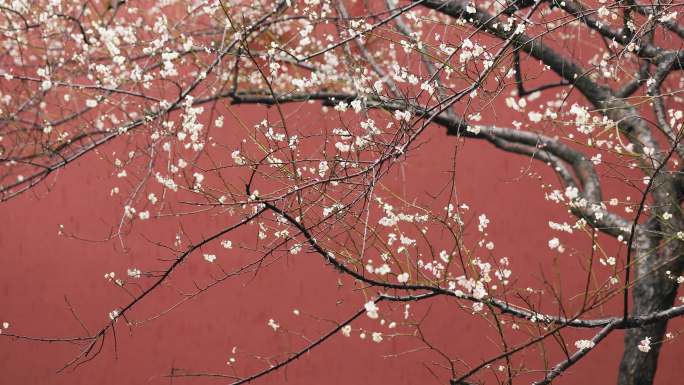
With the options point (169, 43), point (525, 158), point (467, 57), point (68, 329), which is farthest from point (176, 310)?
point (467, 57)

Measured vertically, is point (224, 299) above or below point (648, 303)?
above

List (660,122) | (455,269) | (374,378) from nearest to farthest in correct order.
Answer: (660,122) → (455,269) → (374,378)

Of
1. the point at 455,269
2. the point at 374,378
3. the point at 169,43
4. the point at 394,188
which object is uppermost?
the point at 169,43

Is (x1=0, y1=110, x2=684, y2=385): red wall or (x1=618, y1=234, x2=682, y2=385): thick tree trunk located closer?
(x1=618, y1=234, x2=682, y2=385): thick tree trunk

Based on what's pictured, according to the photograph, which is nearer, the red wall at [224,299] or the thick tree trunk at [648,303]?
the thick tree trunk at [648,303]

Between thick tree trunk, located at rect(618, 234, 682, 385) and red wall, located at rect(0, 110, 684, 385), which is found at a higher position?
red wall, located at rect(0, 110, 684, 385)

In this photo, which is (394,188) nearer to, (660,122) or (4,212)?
(660,122)

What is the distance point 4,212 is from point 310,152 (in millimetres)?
2116

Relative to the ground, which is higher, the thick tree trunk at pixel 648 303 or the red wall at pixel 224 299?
the red wall at pixel 224 299

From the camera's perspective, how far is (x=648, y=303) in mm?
4000

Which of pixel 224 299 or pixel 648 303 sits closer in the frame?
pixel 648 303

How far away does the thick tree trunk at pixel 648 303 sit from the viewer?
398 cm

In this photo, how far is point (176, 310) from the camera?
5273 millimetres

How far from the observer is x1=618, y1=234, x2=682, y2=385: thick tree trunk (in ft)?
13.1
